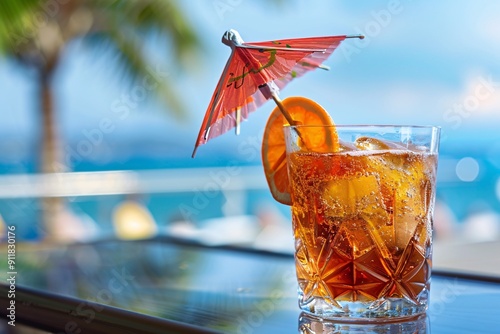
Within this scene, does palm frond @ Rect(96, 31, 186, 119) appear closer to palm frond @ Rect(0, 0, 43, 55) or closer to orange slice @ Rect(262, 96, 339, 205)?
palm frond @ Rect(0, 0, 43, 55)

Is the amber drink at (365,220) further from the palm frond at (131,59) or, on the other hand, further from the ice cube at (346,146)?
the palm frond at (131,59)

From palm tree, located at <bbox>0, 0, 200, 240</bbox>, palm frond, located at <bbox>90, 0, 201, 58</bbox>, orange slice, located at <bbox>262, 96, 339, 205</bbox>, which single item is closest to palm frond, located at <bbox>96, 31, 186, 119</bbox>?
palm tree, located at <bbox>0, 0, 200, 240</bbox>

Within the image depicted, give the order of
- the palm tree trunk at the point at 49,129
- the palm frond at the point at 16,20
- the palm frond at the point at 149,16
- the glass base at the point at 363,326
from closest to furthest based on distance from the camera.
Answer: the glass base at the point at 363,326
the palm frond at the point at 16,20
the palm frond at the point at 149,16
the palm tree trunk at the point at 49,129

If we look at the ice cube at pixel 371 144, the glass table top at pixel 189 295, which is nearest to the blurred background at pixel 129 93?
the glass table top at pixel 189 295

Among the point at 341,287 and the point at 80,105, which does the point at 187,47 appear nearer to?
the point at 80,105

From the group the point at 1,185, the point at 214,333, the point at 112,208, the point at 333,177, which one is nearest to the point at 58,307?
the point at 214,333

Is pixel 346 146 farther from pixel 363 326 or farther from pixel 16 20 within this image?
pixel 16 20

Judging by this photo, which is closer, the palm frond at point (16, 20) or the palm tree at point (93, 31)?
the palm frond at point (16, 20)
